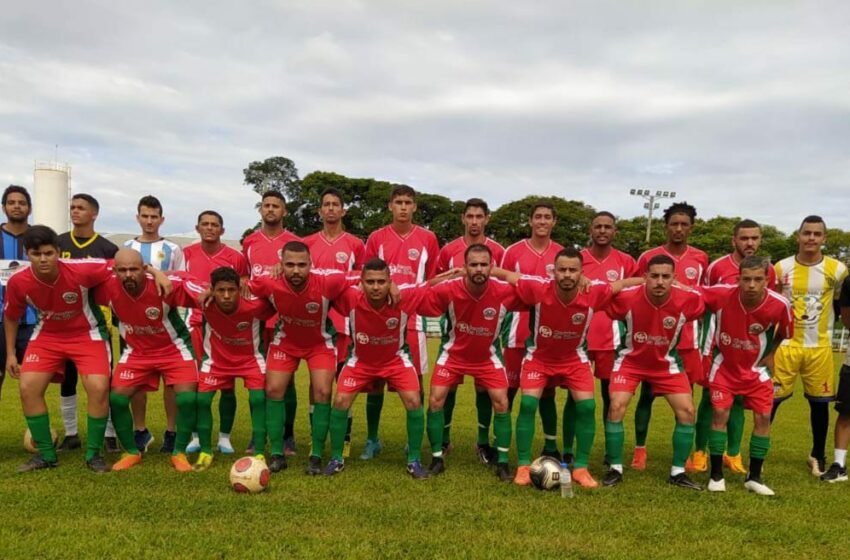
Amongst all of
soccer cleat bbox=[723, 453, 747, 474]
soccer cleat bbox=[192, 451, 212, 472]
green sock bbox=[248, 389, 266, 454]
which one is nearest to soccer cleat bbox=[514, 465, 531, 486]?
soccer cleat bbox=[723, 453, 747, 474]

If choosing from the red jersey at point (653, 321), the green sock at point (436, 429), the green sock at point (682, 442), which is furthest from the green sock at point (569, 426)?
the green sock at point (436, 429)

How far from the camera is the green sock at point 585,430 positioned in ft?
18.0

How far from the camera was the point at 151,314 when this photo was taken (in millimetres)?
5578

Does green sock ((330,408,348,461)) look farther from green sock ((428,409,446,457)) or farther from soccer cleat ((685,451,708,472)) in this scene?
soccer cleat ((685,451,708,472))

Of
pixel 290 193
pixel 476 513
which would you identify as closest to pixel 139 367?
pixel 476 513

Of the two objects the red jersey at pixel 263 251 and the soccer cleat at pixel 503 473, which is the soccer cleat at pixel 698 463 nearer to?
the soccer cleat at pixel 503 473

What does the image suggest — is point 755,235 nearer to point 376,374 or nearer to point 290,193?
point 376,374

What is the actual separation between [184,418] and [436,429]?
2339mm

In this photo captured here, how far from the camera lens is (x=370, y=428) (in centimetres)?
624

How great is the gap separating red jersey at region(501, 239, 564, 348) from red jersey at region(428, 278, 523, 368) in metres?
0.55

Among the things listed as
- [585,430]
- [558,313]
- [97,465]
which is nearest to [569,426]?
[585,430]

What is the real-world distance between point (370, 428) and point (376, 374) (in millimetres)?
874

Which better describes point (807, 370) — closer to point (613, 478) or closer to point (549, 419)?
point (613, 478)

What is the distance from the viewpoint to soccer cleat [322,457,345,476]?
547cm
